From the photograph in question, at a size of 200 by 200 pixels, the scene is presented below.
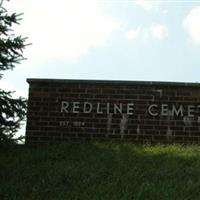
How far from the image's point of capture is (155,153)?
11.1 metres

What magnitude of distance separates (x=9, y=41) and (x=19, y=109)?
4.20ft

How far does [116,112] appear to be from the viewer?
513 inches

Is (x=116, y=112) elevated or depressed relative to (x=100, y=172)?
elevated

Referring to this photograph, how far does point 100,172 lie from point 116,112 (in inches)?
131

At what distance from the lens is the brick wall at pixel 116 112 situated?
42.3 feet

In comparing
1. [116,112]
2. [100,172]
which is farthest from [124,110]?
[100,172]

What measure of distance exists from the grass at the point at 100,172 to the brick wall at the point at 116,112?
99 cm

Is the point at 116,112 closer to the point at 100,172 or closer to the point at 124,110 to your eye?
the point at 124,110

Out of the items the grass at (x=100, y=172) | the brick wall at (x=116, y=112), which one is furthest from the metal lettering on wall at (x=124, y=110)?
the grass at (x=100, y=172)

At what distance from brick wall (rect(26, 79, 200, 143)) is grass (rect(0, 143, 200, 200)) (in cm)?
99

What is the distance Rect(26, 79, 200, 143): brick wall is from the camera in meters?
12.9

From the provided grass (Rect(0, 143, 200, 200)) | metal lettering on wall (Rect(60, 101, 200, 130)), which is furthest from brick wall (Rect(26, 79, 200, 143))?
grass (Rect(0, 143, 200, 200))

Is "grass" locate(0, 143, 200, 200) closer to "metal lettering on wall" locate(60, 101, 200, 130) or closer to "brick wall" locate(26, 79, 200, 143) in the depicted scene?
"brick wall" locate(26, 79, 200, 143)

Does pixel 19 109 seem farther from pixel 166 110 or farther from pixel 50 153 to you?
pixel 166 110
